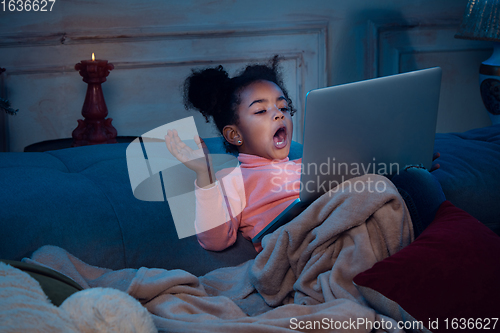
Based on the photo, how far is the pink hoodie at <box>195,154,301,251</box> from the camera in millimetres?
1049

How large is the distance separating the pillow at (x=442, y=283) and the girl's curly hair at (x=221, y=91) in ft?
2.27

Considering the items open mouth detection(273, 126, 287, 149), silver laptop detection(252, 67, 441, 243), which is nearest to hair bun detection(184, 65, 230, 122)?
open mouth detection(273, 126, 287, 149)

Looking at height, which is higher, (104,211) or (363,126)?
(363,126)

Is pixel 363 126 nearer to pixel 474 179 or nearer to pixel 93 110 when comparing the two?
pixel 474 179

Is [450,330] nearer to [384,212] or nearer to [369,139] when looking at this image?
[384,212]

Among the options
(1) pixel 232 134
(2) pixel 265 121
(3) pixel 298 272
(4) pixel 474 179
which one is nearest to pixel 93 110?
(1) pixel 232 134

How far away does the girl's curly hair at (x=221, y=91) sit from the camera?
4.24 ft

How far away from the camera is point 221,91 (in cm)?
134

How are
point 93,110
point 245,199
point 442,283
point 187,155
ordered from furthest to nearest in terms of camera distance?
point 93,110 → point 245,199 → point 187,155 → point 442,283

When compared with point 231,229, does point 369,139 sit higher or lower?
higher

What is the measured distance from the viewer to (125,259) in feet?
3.31

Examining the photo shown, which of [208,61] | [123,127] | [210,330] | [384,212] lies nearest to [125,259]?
[210,330]

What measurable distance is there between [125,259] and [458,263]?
2.31 feet

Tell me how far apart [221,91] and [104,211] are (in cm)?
53
